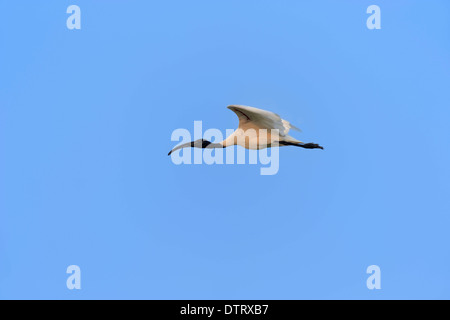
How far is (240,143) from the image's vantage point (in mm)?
17719

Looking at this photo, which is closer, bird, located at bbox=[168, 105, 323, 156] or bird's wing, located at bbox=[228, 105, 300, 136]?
bird's wing, located at bbox=[228, 105, 300, 136]

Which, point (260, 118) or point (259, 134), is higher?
point (260, 118)

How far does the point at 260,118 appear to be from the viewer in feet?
Result: 55.0

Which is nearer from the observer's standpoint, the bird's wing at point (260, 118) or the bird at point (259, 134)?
the bird's wing at point (260, 118)

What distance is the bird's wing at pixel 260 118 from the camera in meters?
16.2

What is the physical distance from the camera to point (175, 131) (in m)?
18.3

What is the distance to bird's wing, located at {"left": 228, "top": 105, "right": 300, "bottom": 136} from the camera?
53.3ft

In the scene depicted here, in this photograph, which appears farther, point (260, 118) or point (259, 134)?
point (259, 134)
